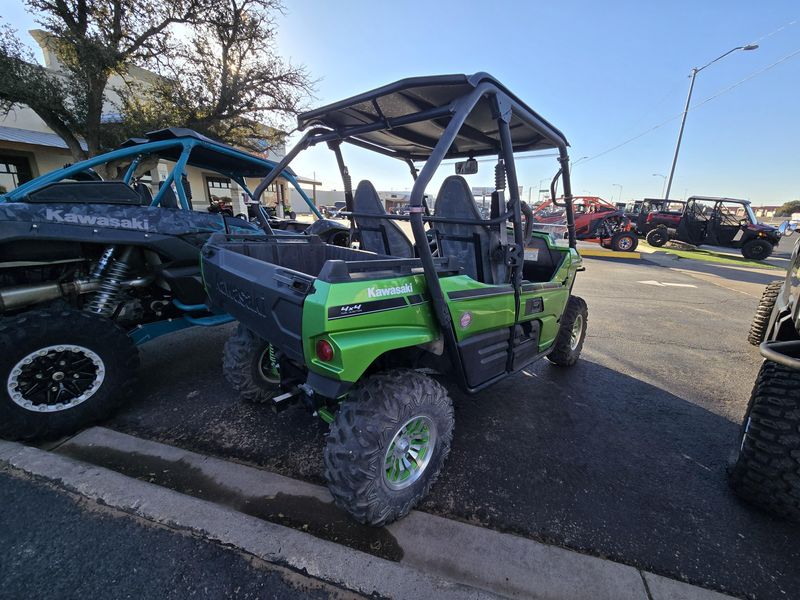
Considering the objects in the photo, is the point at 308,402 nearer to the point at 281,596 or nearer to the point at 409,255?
the point at 281,596

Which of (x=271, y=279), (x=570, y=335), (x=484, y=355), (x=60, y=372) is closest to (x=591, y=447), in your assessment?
(x=484, y=355)

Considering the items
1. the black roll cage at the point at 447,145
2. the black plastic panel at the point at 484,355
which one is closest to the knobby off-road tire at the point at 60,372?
the black roll cage at the point at 447,145

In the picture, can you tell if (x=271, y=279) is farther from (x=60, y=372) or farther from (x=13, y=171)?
(x=13, y=171)

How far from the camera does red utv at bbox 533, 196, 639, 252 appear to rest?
14789 mm

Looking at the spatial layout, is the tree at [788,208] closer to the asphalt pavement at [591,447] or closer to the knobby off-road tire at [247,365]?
the asphalt pavement at [591,447]

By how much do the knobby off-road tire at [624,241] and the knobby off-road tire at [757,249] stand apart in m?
5.00

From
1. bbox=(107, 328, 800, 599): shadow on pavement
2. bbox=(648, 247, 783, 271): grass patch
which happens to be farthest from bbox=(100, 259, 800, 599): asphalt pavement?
bbox=(648, 247, 783, 271): grass patch

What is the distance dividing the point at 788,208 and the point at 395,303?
88287 millimetres

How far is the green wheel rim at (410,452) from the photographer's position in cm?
200

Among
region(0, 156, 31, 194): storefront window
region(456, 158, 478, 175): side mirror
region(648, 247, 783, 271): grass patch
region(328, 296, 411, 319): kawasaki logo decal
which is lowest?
region(648, 247, 783, 271): grass patch

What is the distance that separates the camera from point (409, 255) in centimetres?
337

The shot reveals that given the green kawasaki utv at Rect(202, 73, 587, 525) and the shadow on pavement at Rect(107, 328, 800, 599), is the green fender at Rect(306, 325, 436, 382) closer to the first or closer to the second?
the green kawasaki utv at Rect(202, 73, 587, 525)

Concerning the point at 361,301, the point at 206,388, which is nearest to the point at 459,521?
the point at 361,301

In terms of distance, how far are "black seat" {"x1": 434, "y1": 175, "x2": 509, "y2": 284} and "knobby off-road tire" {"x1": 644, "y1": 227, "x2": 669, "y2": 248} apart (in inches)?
737
